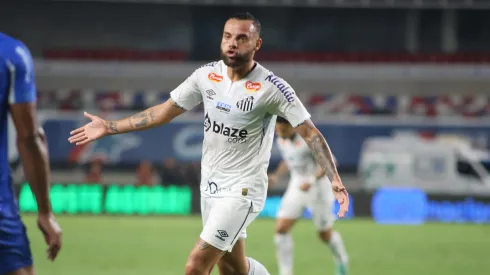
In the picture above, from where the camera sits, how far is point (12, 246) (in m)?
3.80

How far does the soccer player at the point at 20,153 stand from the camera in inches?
144

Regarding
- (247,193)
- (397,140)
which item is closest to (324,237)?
(247,193)

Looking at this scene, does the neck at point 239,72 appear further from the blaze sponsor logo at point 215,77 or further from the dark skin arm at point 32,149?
the dark skin arm at point 32,149

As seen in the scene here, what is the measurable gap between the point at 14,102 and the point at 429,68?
2844cm

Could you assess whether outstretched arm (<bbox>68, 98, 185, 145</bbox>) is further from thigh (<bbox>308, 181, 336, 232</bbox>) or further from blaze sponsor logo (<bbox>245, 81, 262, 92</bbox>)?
thigh (<bbox>308, 181, 336, 232</bbox>)

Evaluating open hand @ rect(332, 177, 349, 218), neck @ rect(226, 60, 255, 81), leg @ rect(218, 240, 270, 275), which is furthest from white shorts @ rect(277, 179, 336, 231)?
open hand @ rect(332, 177, 349, 218)

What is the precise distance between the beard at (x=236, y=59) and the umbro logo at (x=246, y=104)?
250mm

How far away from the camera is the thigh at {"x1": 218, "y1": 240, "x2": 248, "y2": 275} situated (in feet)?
20.8

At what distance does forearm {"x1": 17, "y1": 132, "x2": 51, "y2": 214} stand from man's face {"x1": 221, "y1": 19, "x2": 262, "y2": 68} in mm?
2354

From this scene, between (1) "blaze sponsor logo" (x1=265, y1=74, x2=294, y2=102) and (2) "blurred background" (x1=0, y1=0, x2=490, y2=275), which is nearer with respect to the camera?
(1) "blaze sponsor logo" (x1=265, y1=74, x2=294, y2=102)

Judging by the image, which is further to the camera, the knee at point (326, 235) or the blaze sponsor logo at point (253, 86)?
the knee at point (326, 235)

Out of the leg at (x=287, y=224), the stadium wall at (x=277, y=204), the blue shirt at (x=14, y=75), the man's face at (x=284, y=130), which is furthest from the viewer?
the stadium wall at (x=277, y=204)

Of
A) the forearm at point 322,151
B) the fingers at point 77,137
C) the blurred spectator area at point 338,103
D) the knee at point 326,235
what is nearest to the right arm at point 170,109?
the fingers at point 77,137

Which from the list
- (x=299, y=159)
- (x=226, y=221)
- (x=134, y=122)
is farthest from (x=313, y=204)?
(x=134, y=122)
